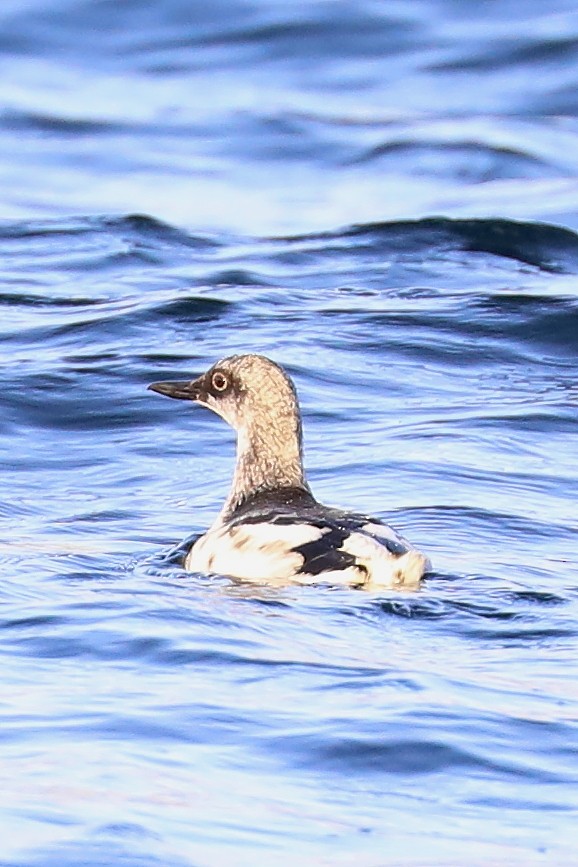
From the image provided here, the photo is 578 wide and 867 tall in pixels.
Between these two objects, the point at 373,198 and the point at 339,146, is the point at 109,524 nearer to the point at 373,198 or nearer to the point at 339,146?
the point at 373,198

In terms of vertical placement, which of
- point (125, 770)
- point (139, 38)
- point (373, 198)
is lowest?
point (125, 770)

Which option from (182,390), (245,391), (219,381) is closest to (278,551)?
(245,391)

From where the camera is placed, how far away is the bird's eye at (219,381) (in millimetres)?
10398

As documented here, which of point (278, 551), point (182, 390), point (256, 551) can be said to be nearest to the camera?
point (278, 551)

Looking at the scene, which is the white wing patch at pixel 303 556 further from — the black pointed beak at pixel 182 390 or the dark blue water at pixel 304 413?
the black pointed beak at pixel 182 390

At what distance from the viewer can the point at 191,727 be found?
6.77m

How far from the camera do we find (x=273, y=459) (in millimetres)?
10086

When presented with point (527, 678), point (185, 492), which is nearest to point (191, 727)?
point (527, 678)

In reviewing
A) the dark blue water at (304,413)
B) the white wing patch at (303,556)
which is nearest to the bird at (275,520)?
the white wing patch at (303,556)

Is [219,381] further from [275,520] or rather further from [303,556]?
[303,556]

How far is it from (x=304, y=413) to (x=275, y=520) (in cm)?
445

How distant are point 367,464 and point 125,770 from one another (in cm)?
554

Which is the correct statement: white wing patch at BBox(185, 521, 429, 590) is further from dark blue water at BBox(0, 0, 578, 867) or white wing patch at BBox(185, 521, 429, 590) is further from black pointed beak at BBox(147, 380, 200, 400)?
black pointed beak at BBox(147, 380, 200, 400)

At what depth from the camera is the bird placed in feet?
27.5
